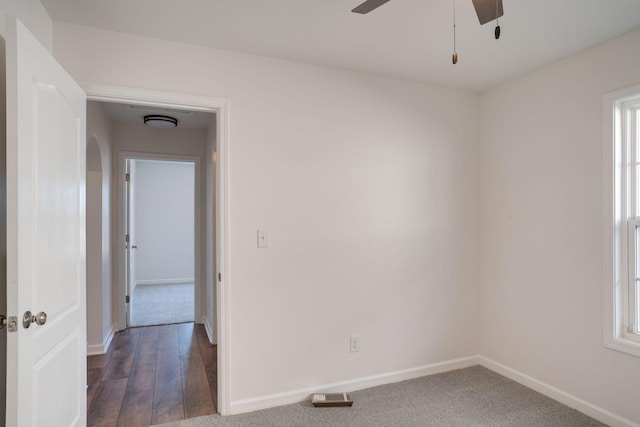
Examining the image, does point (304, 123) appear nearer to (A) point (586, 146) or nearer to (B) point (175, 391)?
(A) point (586, 146)

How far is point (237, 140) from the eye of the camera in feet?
8.11

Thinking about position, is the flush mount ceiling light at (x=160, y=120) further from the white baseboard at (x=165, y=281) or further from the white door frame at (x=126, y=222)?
the white baseboard at (x=165, y=281)

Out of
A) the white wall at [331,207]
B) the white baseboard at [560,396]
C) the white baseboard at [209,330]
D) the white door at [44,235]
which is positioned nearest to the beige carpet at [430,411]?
the white baseboard at [560,396]

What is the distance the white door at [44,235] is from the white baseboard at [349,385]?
3.16 ft

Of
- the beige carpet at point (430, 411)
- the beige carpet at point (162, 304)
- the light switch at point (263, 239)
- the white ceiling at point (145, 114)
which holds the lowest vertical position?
the beige carpet at point (162, 304)

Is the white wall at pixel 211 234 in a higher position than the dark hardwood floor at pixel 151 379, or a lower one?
higher

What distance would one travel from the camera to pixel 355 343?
2809mm

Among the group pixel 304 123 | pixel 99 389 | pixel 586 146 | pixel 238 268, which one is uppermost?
pixel 304 123

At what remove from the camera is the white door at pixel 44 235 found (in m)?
1.33

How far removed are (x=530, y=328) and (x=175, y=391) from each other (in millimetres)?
2778

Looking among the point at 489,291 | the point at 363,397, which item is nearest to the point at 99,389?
the point at 363,397

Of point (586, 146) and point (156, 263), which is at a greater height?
point (586, 146)

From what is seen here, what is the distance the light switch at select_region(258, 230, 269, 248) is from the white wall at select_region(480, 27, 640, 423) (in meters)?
1.97

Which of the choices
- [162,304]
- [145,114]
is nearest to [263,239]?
[145,114]
